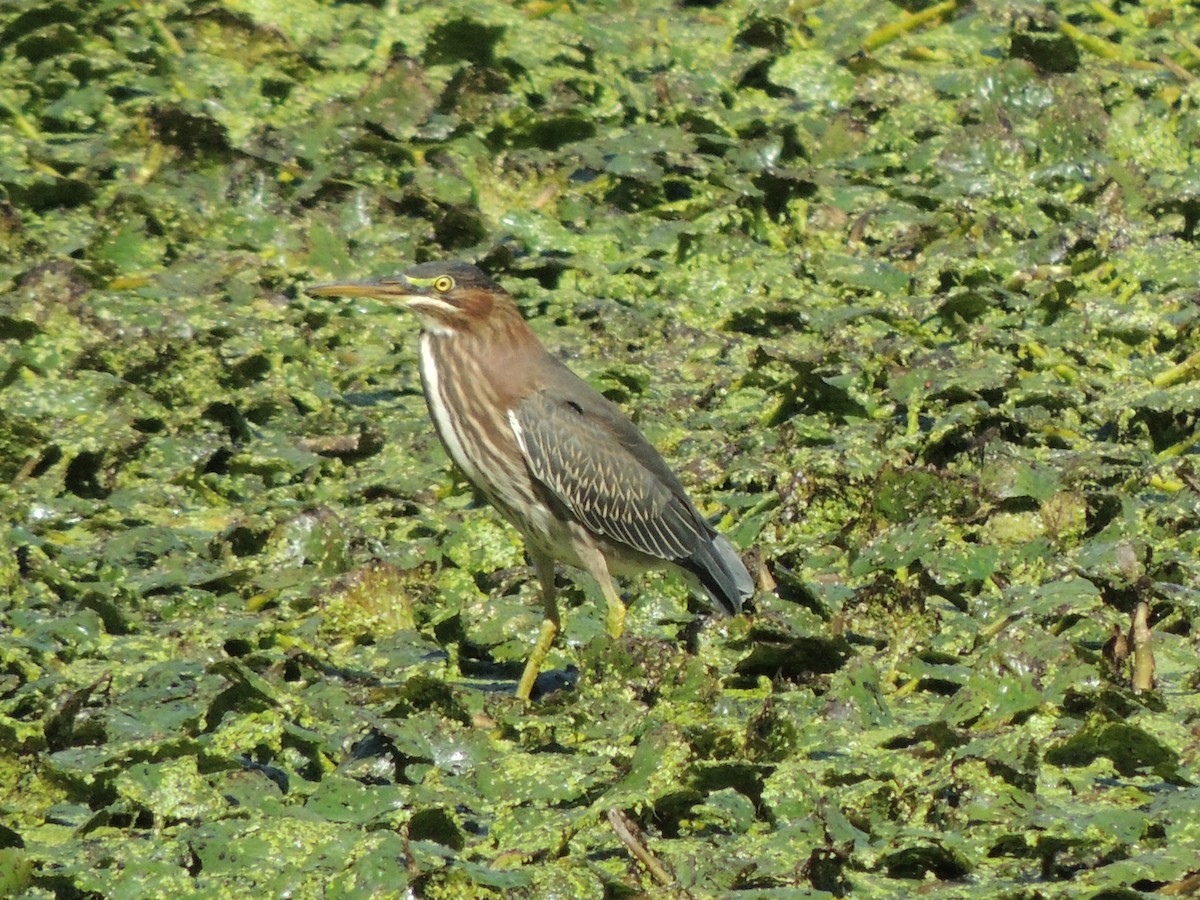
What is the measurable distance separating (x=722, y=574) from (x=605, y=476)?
1.97 feet

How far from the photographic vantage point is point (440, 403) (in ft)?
22.0

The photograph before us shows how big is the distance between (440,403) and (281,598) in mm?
874

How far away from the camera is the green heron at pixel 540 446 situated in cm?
653

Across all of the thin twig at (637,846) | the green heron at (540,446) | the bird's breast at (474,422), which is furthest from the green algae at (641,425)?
the bird's breast at (474,422)

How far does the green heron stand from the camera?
6527 millimetres

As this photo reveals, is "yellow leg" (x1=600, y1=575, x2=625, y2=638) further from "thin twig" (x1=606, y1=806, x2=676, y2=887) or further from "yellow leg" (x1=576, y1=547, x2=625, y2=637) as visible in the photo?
"thin twig" (x1=606, y1=806, x2=676, y2=887)

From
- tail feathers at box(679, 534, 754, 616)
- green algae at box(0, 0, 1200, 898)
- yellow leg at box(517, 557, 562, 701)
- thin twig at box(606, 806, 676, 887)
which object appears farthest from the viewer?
tail feathers at box(679, 534, 754, 616)

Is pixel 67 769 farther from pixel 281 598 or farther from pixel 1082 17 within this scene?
pixel 1082 17

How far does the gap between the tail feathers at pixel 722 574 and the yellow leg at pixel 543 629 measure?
467mm

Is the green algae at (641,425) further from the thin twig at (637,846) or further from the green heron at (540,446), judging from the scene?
the green heron at (540,446)

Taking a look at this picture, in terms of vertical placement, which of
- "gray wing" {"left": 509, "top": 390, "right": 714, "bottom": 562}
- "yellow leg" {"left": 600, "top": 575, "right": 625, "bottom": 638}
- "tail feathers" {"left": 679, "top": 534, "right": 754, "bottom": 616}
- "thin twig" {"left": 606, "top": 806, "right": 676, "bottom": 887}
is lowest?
"yellow leg" {"left": 600, "top": 575, "right": 625, "bottom": 638}

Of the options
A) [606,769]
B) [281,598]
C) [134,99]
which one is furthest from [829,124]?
[606,769]

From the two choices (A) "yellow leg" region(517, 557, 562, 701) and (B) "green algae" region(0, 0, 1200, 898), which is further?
(A) "yellow leg" region(517, 557, 562, 701)

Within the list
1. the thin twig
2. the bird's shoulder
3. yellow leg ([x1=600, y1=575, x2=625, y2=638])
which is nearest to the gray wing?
the bird's shoulder
